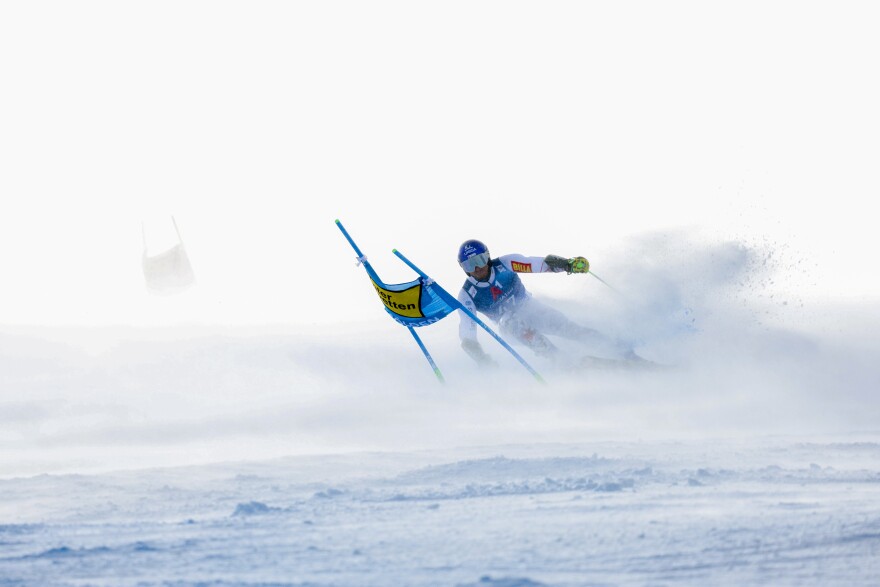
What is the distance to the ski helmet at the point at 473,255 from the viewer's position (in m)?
11.0

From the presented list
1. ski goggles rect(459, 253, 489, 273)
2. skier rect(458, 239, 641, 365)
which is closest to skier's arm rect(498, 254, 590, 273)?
skier rect(458, 239, 641, 365)

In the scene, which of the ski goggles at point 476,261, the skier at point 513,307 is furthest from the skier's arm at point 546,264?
the ski goggles at point 476,261

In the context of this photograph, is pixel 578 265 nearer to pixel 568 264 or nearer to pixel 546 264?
pixel 568 264

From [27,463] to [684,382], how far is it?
6.73 metres

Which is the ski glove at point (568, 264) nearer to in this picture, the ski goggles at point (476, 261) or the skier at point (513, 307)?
the skier at point (513, 307)

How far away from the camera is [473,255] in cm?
1103

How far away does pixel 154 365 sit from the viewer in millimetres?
15484

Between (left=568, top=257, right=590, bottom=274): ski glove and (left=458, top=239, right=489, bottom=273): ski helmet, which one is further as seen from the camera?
(left=458, top=239, right=489, bottom=273): ski helmet

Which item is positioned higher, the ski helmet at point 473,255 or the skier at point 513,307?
the ski helmet at point 473,255

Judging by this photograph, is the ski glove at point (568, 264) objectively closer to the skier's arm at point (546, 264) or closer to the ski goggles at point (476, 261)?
the skier's arm at point (546, 264)

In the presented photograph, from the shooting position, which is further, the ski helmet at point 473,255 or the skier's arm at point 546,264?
the ski helmet at point 473,255

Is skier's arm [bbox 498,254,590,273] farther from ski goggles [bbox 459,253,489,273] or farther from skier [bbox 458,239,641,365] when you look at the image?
ski goggles [bbox 459,253,489,273]

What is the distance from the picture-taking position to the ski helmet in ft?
36.2

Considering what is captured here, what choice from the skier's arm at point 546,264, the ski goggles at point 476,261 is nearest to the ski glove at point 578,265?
the skier's arm at point 546,264
